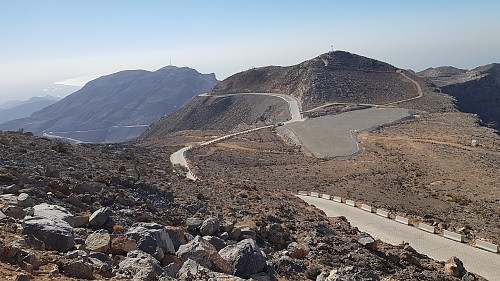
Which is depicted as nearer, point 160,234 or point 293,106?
point 160,234

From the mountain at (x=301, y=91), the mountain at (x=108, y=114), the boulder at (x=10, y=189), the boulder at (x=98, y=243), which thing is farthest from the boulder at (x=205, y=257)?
the mountain at (x=108, y=114)

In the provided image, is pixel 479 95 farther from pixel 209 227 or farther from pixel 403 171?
pixel 209 227

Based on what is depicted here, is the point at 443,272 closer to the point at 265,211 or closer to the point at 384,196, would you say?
the point at 265,211

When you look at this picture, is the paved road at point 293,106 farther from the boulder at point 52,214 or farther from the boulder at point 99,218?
the boulder at point 52,214

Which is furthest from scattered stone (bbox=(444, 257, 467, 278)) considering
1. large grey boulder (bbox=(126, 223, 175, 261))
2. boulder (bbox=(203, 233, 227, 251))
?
large grey boulder (bbox=(126, 223, 175, 261))

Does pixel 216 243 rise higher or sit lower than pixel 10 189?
lower


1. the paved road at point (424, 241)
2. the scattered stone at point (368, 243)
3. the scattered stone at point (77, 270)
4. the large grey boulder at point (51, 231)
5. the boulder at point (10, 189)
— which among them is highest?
the boulder at point (10, 189)

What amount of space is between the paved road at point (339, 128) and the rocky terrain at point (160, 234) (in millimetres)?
19810

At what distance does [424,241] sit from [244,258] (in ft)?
36.1

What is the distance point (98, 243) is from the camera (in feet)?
22.3

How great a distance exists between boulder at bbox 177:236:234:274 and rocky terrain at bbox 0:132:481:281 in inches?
0.8

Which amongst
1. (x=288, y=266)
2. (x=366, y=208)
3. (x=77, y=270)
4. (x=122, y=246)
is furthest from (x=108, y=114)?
(x=77, y=270)

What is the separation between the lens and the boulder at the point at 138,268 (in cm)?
571

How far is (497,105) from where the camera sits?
74250 millimetres
